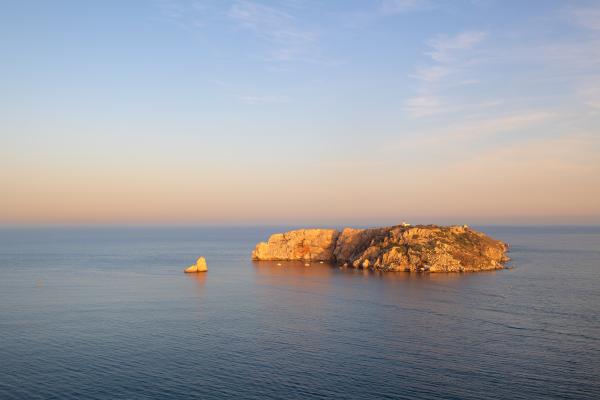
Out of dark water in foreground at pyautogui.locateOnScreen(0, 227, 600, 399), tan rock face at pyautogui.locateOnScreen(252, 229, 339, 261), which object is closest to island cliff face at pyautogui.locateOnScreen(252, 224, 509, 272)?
tan rock face at pyautogui.locateOnScreen(252, 229, 339, 261)

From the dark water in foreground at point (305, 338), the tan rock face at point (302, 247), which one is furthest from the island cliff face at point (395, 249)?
the dark water in foreground at point (305, 338)

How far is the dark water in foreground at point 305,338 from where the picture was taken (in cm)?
5072

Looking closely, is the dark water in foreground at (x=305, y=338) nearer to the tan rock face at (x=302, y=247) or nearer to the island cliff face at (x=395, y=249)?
the island cliff face at (x=395, y=249)

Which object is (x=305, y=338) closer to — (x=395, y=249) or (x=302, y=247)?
(x=395, y=249)

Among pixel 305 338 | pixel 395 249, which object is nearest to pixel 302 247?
pixel 395 249

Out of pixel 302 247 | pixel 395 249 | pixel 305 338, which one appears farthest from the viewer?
pixel 302 247

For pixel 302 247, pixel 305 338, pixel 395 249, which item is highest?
pixel 395 249

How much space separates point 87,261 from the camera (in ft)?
608

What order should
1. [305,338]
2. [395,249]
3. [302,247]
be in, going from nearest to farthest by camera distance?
1. [305,338]
2. [395,249]
3. [302,247]

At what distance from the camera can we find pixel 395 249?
149 metres

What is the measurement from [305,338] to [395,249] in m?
84.0

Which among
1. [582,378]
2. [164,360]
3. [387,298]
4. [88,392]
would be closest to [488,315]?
[387,298]

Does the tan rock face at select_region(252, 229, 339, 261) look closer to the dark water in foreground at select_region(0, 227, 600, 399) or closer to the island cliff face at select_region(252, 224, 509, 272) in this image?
the island cliff face at select_region(252, 224, 509, 272)

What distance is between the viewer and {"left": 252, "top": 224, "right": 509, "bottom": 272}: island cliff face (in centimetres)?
14238
